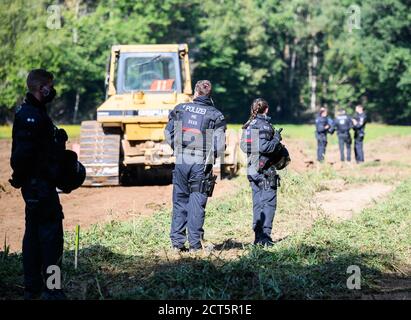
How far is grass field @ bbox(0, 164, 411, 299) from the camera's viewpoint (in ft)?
21.1

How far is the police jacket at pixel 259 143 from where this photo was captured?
28.8 feet

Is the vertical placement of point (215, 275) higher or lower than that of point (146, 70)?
lower

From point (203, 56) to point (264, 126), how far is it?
45.2 meters

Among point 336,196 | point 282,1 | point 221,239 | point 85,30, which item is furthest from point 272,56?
point 221,239

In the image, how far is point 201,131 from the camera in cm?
820

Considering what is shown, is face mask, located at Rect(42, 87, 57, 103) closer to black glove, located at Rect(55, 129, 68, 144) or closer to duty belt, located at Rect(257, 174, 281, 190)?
black glove, located at Rect(55, 129, 68, 144)

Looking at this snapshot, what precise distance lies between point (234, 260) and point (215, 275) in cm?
103

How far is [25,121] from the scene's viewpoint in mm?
5941

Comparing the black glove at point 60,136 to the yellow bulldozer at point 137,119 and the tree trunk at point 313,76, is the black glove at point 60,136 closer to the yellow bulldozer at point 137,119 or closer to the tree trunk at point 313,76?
the yellow bulldozer at point 137,119

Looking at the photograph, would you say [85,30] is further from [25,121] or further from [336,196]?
[25,121]

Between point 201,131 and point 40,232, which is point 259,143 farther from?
point 40,232

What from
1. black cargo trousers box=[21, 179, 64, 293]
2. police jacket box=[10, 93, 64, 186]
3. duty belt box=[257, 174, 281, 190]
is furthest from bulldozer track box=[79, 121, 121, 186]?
police jacket box=[10, 93, 64, 186]

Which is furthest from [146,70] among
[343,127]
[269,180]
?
[269,180]

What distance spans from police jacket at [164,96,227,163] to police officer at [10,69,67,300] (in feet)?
7.50
